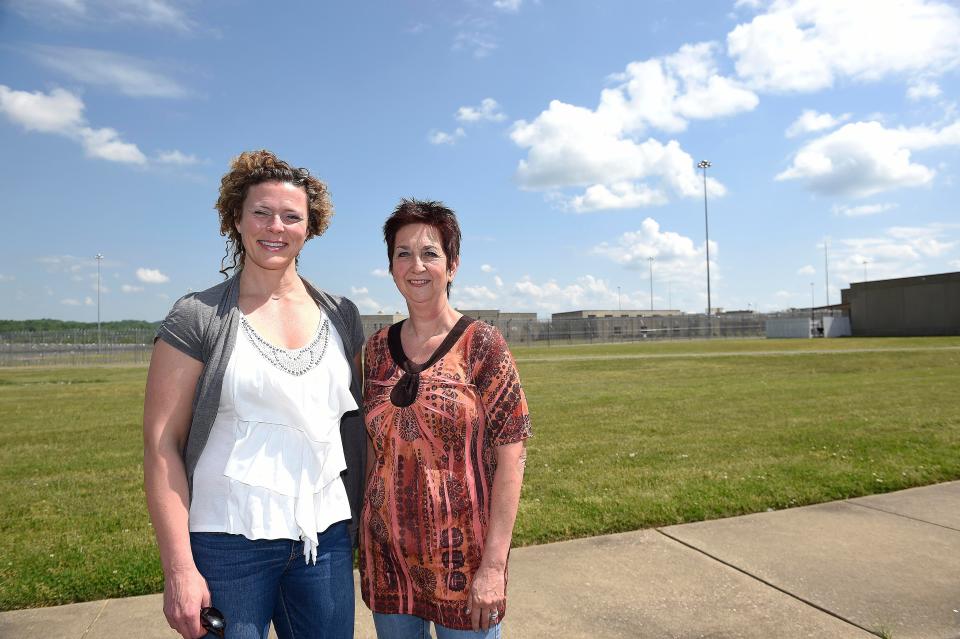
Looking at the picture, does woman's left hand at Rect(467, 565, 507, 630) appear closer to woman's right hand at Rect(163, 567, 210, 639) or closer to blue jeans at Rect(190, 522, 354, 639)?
blue jeans at Rect(190, 522, 354, 639)

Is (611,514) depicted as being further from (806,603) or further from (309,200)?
(309,200)

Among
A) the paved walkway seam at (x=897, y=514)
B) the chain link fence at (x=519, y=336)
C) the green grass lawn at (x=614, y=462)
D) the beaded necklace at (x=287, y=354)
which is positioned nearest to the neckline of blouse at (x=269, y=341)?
the beaded necklace at (x=287, y=354)

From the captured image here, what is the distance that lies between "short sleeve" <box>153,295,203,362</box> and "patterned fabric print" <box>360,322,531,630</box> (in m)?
0.60

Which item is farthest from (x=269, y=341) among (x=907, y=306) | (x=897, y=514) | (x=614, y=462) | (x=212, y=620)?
(x=907, y=306)

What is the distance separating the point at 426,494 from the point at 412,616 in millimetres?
439

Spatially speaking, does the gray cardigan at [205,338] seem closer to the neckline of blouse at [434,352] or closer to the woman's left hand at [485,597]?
the neckline of blouse at [434,352]

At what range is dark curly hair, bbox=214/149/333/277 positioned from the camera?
85.2 inches

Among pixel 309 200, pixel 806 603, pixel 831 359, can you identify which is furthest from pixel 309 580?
pixel 831 359

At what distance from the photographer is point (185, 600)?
1827mm

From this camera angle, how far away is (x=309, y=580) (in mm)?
2057

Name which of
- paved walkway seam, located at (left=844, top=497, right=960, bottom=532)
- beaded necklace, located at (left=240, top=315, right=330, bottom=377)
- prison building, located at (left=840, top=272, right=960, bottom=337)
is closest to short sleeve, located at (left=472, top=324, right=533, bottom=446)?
beaded necklace, located at (left=240, top=315, right=330, bottom=377)

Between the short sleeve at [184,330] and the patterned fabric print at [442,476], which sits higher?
the short sleeve at [184,330]

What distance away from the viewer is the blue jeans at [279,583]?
1909mm

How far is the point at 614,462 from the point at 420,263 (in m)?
5.50
